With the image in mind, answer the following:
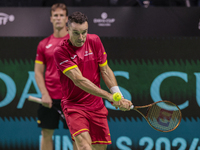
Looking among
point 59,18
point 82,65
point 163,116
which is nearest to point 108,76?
point 82,65

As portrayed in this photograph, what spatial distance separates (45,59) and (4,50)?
2.83 feet

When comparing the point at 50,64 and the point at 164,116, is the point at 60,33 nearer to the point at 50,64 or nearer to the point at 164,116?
the point at 50,64

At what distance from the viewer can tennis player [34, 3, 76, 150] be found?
3.95 m

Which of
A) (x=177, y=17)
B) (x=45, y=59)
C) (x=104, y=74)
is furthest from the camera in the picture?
(x=177, y=17)

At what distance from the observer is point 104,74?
3178mm

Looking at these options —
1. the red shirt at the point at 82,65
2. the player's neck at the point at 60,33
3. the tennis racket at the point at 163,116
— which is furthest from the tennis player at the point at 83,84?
the player's neck at the point at 60,33

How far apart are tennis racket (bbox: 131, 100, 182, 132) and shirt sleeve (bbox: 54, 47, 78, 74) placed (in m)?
0.94

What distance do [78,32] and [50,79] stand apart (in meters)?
1.32

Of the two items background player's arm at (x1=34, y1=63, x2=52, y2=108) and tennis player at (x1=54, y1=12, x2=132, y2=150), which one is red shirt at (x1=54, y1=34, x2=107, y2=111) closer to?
tennis player at (x1=54, y1=12, x2=132, y2=150)

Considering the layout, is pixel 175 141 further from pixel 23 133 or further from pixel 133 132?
pixel 23 133

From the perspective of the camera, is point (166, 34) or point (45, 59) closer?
point (45, 59)

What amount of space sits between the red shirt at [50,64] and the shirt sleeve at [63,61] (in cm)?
95

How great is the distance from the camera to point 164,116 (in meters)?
3.23

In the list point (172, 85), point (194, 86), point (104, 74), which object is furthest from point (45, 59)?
point (194, 86)
